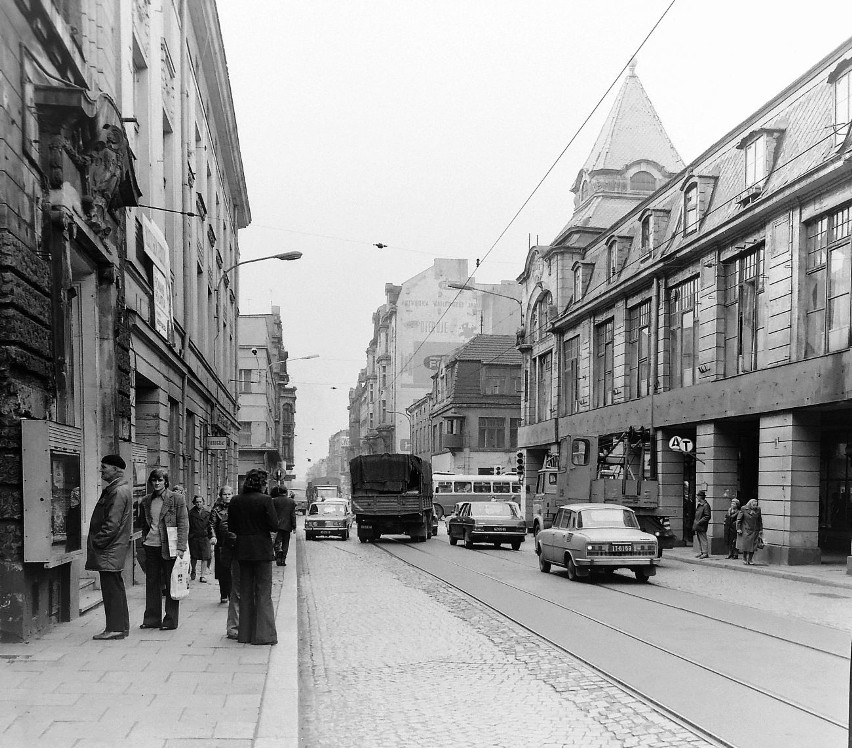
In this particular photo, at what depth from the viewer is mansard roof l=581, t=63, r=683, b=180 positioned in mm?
44812

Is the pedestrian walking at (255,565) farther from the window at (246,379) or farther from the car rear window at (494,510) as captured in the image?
the window at (246,379)

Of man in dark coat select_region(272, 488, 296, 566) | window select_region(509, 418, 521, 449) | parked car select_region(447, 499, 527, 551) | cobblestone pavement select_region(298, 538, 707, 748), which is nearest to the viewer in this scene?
cobblestone pavement select_region(298, 538, 707, 748)

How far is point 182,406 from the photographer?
76.6 ft

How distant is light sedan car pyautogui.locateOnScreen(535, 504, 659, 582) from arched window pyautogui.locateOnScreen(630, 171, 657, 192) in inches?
1150

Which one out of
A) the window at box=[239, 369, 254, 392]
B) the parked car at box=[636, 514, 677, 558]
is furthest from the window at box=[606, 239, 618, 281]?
the window at box=[239, 369, 254, 392]

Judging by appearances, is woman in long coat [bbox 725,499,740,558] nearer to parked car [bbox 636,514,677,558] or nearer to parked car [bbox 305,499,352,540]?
parked car [bbox 636,514,677,558]

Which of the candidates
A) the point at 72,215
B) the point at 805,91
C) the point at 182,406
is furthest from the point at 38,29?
the point at 805,91

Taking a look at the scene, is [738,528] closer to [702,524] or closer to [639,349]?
[702,524]

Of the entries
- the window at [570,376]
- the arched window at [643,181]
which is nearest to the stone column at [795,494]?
the window at [570,376]

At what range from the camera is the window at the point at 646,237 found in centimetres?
3106

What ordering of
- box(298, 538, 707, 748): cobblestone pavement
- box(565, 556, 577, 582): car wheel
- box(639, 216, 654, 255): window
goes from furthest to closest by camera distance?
box(639, 216, 654, 255): window < box(565, 556, 577, 582): car wheel < box(298, 538, 707, 748): cobblestone pavement

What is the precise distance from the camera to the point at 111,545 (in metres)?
9.02

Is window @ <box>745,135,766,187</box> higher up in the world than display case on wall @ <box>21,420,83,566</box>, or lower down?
higher up

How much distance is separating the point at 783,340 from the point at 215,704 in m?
18.8
